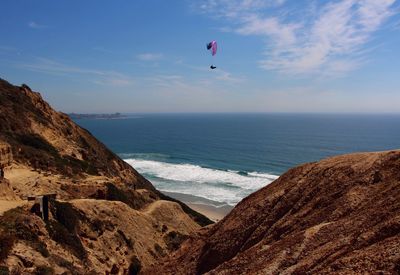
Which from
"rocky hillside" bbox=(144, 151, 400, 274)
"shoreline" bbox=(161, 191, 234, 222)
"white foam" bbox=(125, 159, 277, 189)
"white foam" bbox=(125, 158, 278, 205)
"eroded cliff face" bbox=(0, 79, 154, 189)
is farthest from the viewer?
"white foam" bbox=(125, 159, 277, 189)

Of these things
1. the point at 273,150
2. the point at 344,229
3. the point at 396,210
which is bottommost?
the point at 273,150

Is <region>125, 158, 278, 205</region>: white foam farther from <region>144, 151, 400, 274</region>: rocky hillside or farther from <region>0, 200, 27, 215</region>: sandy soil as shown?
<region>144, 151, 400, 274</region>: rocky hillside

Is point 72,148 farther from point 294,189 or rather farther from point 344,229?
point 344,229

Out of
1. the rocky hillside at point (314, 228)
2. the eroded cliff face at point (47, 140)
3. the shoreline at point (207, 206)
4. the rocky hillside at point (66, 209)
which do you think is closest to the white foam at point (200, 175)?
the shoreline at point (207, 206)

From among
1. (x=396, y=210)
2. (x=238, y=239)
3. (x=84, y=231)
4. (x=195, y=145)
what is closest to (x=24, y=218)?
(x=84, y=231)

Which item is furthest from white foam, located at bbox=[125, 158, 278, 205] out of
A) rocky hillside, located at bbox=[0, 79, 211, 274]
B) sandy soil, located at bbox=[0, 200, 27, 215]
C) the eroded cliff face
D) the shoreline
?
sandy soil, located at bbox=[0, 200, 27, 215]

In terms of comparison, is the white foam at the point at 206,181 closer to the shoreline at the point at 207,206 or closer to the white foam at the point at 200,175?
the white foam at the point at 200,175
